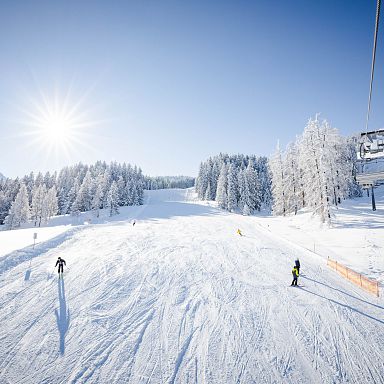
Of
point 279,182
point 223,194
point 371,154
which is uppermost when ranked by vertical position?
point 279,182

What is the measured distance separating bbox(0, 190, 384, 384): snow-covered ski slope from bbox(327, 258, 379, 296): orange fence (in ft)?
1.91

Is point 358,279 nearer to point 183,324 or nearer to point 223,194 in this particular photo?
point 183,324

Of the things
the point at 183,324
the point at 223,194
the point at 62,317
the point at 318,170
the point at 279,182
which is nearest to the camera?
the point at 183,324

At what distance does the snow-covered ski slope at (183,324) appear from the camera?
6.91 m

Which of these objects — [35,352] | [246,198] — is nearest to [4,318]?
[35,352]

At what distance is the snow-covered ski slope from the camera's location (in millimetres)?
6914

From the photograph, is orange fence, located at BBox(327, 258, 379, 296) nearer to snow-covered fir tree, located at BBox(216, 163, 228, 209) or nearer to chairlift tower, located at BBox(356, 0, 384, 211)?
chairlift tower, located at BBox(356, 0, 384, 211)

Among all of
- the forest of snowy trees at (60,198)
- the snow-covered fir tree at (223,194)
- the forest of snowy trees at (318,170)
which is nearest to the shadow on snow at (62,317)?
the forest of snowy trees at (318,170)

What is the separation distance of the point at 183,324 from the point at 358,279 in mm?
11057

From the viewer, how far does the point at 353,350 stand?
782 centimetres

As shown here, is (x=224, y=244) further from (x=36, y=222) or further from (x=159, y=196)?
(x=159, y=196)

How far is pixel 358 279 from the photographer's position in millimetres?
13406

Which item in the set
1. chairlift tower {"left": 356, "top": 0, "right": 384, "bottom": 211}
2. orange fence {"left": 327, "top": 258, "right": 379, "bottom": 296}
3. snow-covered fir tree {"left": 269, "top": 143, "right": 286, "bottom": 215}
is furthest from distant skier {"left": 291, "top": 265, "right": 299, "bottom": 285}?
snow-covered fir tree {"left": 269, "top": 143, "right": 286, "bottom": 215}

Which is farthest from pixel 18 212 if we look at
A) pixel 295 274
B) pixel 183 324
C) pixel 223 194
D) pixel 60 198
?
pixel 295 274
